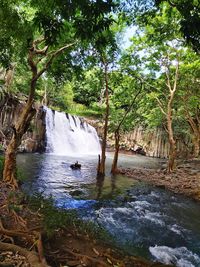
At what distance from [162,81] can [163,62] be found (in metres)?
1.85

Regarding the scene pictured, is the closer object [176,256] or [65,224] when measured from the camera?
[176,256]

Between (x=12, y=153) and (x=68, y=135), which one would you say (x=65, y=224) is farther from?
(x=68, y=135)

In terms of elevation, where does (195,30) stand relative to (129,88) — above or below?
below

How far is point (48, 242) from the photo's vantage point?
4.57m

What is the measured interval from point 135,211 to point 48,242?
15.0 feet

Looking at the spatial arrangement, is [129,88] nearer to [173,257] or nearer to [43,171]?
[43,171]

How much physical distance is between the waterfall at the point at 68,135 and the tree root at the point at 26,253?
68.7 feet

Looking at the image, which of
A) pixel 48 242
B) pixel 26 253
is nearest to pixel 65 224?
pixel 48 242

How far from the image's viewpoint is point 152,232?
273 inches

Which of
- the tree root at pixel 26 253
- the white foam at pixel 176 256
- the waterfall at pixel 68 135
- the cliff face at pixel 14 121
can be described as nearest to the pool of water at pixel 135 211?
the white foam at pixel 176 256

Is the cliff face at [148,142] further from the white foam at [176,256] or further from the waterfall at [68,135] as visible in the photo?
the white foam at [176,256]

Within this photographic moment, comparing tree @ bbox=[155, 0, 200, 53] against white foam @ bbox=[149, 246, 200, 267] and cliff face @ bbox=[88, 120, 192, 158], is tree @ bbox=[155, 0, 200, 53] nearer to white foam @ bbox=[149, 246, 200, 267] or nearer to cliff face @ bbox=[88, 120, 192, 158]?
white foam @ bbox=[149, 246, 200, 267]

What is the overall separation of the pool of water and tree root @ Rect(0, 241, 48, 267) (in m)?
2.49

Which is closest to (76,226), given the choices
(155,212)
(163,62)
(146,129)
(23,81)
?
(155,212)
